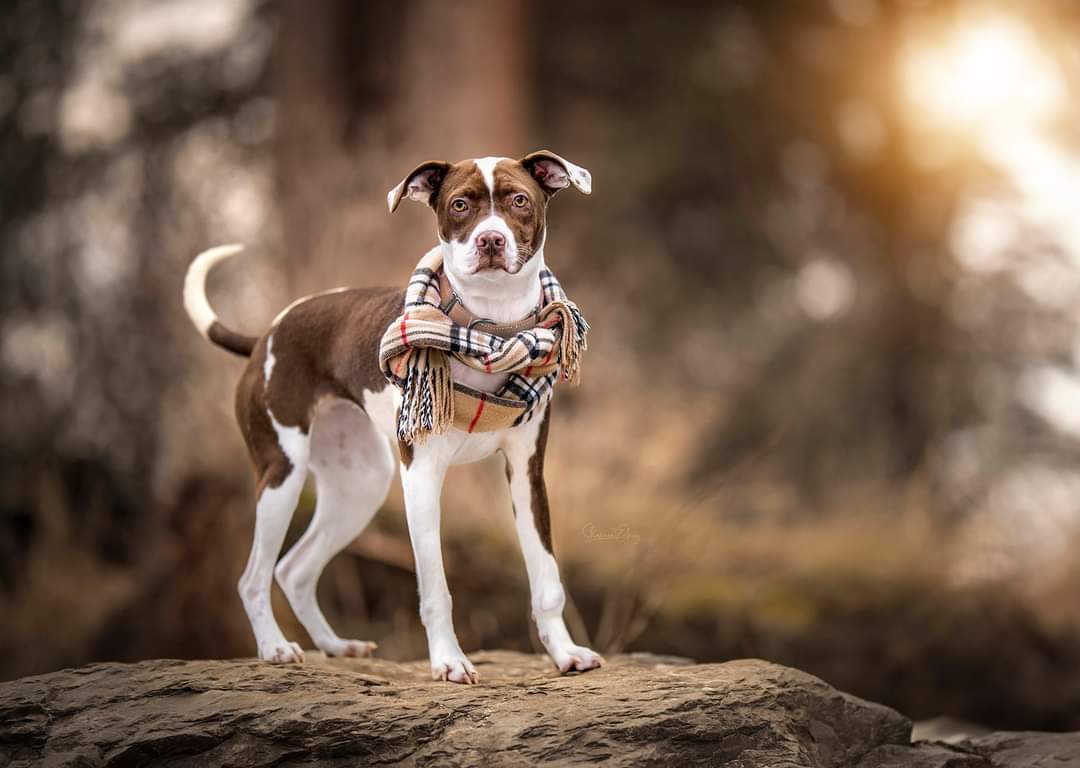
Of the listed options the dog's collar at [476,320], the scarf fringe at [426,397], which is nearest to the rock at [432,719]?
the scarf fringe at [426,397]

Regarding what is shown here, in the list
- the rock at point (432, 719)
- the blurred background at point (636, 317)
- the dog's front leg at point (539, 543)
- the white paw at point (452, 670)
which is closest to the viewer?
the rock at point (432, 719)

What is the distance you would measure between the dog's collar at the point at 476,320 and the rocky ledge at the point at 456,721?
110 centimetres

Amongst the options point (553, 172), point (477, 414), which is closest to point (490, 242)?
point (553, 172)

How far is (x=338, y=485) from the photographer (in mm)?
4914

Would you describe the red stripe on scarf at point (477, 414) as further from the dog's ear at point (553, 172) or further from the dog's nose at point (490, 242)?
the dog's ear at point (553, 172)

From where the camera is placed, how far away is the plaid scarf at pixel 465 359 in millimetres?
4043

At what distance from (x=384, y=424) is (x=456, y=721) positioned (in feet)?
3.41

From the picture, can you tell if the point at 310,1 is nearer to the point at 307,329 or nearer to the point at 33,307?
the point at 33,307

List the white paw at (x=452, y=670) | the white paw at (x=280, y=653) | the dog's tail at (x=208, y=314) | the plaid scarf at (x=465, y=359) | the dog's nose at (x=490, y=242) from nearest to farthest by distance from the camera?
1. the dog's nose at (x=490, y=242)
2. the plaid scarf at (x=465, y=359)
3. the white paw at (x=452, y=670)
4. the white paw at (x=280, y=653)
5. the dog's tail at (x=208, y=314)

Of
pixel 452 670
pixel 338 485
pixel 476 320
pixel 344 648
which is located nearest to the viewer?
pixel 476 320

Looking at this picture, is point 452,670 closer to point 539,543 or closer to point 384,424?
point 539,543

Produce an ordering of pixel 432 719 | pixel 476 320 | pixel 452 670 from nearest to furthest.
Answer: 1. pixel 432 719
2. pixel 476 320
3. pixel 452 670

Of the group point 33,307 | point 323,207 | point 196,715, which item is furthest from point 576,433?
point 196,715

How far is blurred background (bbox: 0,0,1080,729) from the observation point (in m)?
8.00
